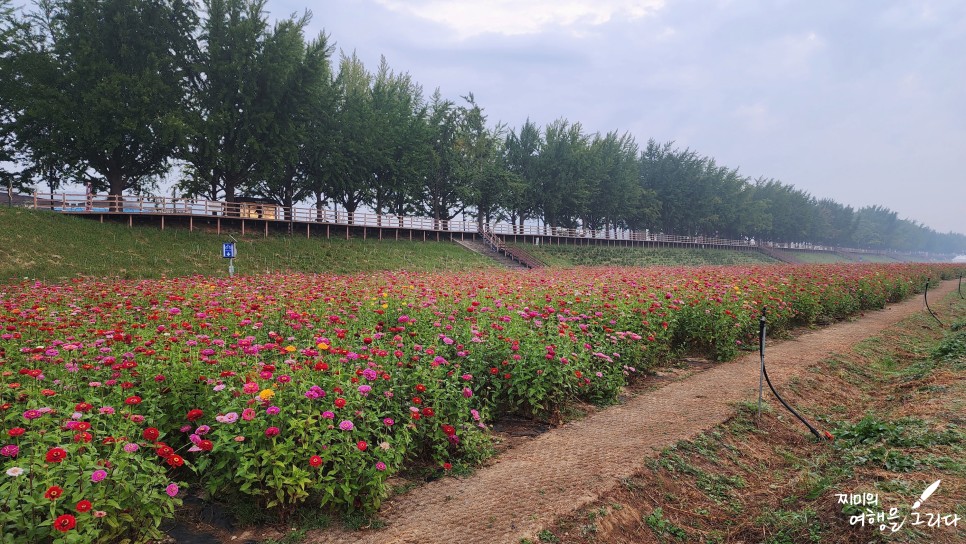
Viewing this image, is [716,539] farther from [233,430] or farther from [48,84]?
[48,84]

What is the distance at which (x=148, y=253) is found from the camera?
2177cm

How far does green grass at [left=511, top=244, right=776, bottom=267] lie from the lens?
43.0 meters

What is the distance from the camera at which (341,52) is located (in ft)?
139

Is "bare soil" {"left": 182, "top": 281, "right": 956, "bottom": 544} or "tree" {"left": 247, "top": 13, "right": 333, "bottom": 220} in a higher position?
"tree" {"left": 247, "top": 13, "right": 333, "bottom": 220}

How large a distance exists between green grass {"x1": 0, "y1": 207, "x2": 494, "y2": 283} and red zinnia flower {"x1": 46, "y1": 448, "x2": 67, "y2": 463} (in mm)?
17304

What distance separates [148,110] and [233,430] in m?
27.9

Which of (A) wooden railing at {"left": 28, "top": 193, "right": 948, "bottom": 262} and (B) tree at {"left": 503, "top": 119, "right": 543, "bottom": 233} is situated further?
(B) tree at {"left": 503, "top": 119, "right": 543, "bottom": 233}

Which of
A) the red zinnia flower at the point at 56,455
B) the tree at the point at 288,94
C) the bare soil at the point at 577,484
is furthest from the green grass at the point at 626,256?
the red zinnia flower at the point at 56,455

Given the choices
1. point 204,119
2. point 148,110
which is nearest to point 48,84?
point 148,110

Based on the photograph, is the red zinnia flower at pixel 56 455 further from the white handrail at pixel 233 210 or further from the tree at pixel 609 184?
the tree at pixel 609 184

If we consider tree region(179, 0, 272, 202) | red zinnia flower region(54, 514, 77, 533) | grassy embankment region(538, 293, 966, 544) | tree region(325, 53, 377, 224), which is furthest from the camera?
tree region(325, 53, 377, 224)

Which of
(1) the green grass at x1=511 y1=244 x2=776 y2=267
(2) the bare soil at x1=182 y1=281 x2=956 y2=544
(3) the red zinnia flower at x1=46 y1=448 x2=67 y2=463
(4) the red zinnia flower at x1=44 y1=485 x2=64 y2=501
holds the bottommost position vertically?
(2) the bare soil at x1=182 y1=281 x2=956 y2=544

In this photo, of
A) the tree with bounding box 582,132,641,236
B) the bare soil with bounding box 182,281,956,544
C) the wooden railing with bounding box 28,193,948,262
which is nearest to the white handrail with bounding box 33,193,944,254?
the wooden railing with bounding box 28,193,948,262

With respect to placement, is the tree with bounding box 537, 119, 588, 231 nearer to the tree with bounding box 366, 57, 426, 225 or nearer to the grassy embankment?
the tree with bounding box 366, 57, 426, 225
